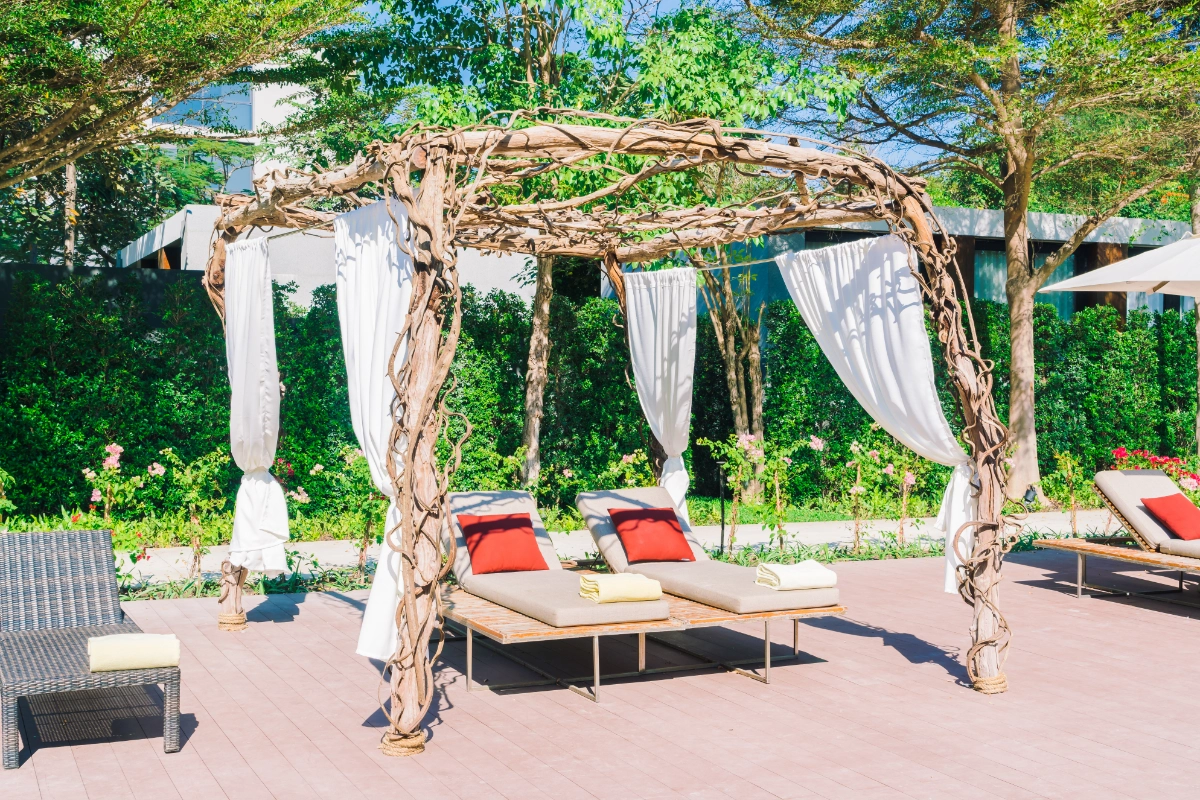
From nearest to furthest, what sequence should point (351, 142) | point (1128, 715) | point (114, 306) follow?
1. point (1128, 715)
2. point (114, 306)
3. point (351, 142)

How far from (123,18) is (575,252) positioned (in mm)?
3747

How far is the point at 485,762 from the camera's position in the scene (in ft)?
14.6

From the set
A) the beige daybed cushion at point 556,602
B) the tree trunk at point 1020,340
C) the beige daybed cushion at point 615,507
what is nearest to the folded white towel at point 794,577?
the beige daybed cushion at point 556,602

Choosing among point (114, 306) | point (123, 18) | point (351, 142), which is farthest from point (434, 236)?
point (351, 142)

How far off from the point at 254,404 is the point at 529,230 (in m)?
2.32

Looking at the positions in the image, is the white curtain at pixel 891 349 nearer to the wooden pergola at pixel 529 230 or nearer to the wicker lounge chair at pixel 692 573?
the wooden pergola at pixel 529 230

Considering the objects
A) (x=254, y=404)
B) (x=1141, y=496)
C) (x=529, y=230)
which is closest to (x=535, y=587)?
(x=254, y=404)

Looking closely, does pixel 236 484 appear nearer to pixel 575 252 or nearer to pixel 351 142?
pixel 351 142

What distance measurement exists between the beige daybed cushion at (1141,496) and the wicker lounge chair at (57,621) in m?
6.46

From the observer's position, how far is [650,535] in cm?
716

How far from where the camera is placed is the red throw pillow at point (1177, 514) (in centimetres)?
778

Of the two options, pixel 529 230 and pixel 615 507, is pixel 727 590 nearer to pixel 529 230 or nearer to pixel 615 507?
pixel 615 507

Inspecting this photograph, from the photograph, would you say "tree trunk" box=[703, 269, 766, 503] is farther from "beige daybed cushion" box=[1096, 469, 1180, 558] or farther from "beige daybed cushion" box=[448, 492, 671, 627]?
"beige daybed cushion" box=[448, 492, 671, 627]

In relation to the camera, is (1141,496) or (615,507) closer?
(615,507)
